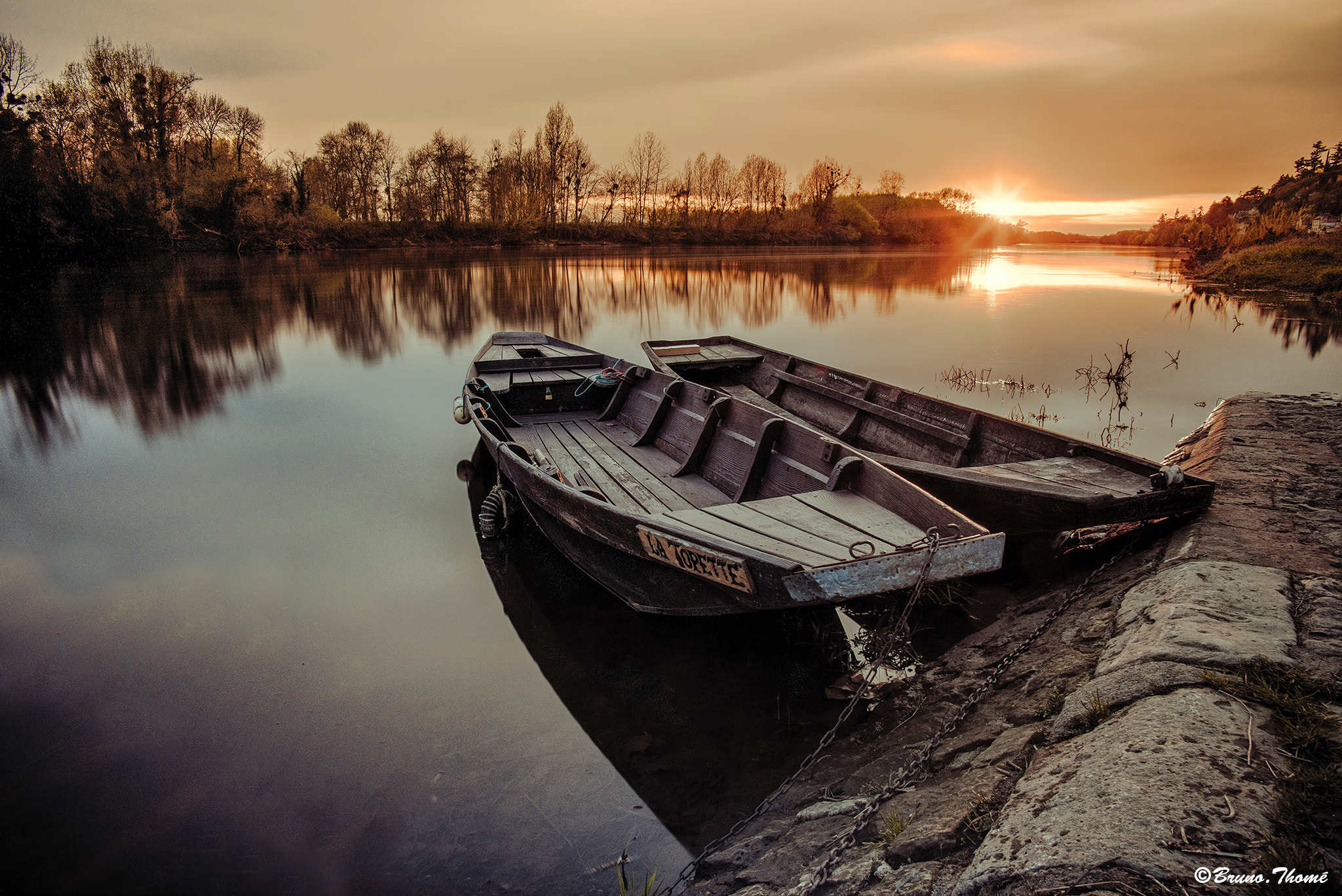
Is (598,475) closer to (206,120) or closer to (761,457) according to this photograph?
(761,457)

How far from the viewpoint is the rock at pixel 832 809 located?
2.88 meters

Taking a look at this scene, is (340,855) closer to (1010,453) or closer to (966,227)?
(1010,453)

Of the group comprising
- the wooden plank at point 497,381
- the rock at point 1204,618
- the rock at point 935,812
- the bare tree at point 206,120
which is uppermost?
the bare tree at point 206,120

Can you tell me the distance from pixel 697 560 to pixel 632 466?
10.1ft

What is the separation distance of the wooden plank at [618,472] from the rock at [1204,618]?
3161 millimetres

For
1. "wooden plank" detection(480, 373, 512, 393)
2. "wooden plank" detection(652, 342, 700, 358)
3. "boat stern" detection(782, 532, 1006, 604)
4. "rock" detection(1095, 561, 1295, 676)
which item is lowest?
"rock" detection(1095, 561, 1295, 676)

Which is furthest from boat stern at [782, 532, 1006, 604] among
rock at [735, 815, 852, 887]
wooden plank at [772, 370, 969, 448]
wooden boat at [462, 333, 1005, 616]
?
wooden plank at [772, 370, 969, 448]

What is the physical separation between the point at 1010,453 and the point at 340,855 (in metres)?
5.87

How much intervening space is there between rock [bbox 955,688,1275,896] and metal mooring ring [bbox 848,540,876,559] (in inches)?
44.2

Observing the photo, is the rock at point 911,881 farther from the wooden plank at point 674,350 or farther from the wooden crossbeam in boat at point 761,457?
the wooden plank at point 674,350

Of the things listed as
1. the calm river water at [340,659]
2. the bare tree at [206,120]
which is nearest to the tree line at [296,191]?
the bare tree at [206,120]

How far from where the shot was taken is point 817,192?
8219 cm

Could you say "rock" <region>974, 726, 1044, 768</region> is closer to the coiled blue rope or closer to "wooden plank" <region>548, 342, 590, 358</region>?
the coiled blue rope

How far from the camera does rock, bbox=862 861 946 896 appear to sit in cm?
212
